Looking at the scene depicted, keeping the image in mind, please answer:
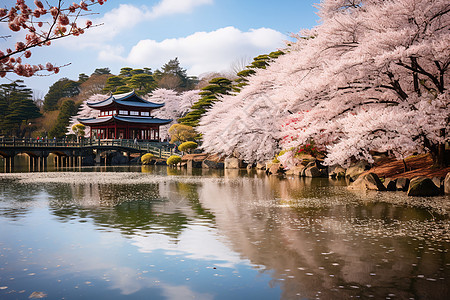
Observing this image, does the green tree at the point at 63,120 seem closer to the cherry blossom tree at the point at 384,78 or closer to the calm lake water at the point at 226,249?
the calm lake water at the point at 226,249

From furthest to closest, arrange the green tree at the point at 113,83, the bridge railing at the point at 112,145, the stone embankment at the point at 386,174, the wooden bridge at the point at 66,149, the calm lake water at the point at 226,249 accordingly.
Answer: the green tree at the point at 113,83
the bridge railing at the point at 112,145
the wooden bridge at the point at 66,149
the stone embankment at the point at 386,174
the calm lake water at the point at 226,249

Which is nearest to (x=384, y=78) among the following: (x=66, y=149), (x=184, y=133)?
(x=184, y=133)

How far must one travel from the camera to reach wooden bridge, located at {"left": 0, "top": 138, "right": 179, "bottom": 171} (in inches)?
1544

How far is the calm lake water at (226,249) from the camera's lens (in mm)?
5797

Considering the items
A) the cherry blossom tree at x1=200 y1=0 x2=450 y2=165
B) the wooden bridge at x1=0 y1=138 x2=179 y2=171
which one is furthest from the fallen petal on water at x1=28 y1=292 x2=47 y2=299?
the wooden bridge at x1=0 y1=138 x2=179 y2=171

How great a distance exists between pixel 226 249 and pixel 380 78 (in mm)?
11957

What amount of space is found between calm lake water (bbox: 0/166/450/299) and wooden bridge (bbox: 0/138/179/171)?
27.7 meters

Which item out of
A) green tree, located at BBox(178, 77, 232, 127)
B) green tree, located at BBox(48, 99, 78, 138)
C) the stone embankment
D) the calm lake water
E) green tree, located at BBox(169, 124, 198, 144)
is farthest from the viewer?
green tree, located at BBox(48, 99, 78, 138)

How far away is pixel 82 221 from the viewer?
10742 millimetres

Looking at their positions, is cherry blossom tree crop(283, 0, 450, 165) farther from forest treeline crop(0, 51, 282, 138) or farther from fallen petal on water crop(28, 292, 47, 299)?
forest treeline crop(0, 51, 282, 138)

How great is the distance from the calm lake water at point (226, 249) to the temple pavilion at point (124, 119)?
134 ft

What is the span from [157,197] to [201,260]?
28.7 ft

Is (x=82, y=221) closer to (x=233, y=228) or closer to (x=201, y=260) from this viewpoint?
(x=233, y=228)

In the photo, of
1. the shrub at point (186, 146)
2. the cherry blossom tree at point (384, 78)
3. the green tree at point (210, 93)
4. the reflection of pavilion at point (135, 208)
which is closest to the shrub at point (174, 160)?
the shrub at point (186, 146)
